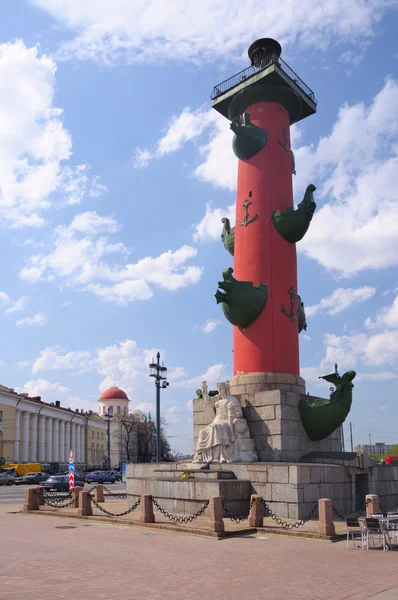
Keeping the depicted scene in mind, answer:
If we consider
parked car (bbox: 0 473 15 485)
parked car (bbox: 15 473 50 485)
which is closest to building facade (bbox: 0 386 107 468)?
parked car (bbox: 0 473 15 485)

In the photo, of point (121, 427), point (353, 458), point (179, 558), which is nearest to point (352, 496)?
point (353, 458)

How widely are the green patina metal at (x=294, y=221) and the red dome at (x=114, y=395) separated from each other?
97.6 meters

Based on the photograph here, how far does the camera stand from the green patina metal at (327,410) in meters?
21.0

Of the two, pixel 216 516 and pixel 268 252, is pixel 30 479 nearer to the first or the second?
pixel 268 252

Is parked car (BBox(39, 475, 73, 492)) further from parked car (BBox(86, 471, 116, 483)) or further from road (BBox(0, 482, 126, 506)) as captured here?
parked car (BBox(86, 471, 116, 483))

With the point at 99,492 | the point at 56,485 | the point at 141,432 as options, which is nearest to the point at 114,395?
the point at 141,432

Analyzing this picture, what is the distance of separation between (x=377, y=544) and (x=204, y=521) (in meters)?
4.94

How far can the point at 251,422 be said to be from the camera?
20922 mm

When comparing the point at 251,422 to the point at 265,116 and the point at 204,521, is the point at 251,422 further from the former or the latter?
the point at 265,116

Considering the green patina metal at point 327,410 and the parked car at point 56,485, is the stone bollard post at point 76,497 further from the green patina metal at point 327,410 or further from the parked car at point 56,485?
the parked car at point 56,485

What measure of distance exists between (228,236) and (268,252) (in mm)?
3030

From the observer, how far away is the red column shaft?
22312 mm

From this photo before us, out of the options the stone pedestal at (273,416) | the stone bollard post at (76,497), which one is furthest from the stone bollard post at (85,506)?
the stone pedestal at (273,416)

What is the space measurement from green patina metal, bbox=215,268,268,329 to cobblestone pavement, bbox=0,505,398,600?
29.6 feet
